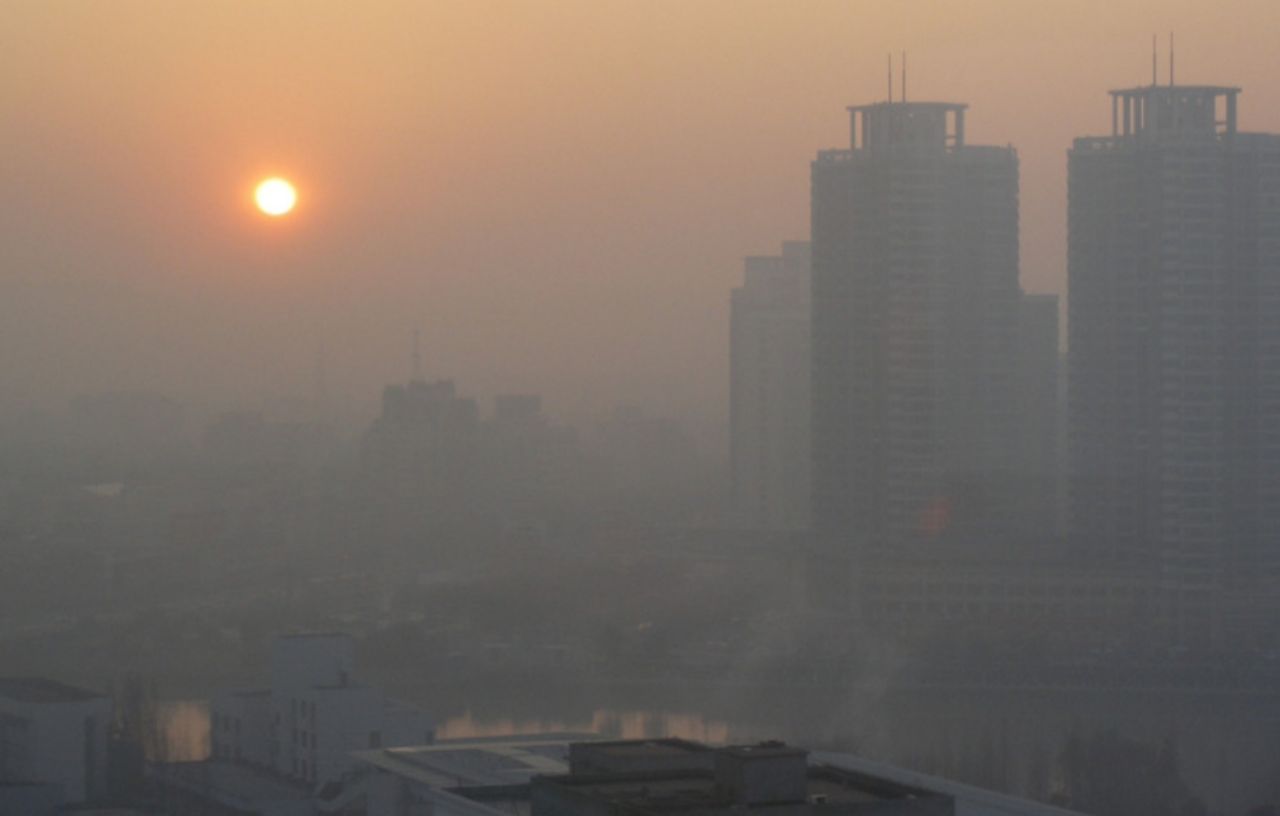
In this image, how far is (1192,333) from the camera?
1075 centimetres

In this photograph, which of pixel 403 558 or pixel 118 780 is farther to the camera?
pixel 403 558

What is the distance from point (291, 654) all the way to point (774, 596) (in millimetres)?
6057

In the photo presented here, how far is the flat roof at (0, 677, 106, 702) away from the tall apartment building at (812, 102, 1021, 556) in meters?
5.73

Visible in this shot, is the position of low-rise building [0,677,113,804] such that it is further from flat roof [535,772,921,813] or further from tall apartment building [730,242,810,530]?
tall apartment building [730,242,810,530]

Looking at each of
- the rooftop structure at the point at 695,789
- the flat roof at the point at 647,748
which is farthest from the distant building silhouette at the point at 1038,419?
the flat roof at the point at 647,748

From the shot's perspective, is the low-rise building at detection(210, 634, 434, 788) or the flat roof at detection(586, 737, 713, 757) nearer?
the flat roof at detection(586, 737, 713, 757)

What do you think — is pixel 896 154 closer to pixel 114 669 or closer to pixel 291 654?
pixel 114 669

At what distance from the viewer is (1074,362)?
1132cm

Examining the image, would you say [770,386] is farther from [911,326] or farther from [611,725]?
[611,725]

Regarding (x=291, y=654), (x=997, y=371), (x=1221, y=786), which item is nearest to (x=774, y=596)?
(x=997, y=371)

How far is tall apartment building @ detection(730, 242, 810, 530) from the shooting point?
14039 mm

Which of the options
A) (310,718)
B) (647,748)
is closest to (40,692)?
(310,718)

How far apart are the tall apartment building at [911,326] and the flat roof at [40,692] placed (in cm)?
573

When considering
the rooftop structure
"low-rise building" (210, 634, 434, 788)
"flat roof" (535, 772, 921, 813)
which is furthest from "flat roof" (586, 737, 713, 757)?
"low-rise building" (210, 634, 434, 788)
